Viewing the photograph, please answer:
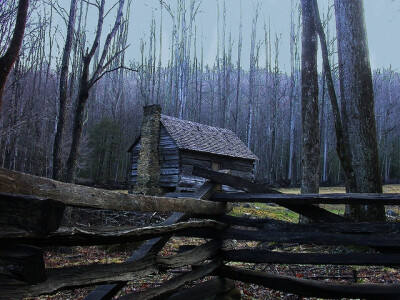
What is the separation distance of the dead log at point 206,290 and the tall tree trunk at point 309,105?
5.27 meters

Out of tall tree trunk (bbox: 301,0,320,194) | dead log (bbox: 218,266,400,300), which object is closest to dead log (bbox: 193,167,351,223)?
dead log (bbox: 218,266,400,300)

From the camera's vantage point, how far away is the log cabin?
2012 centimetres

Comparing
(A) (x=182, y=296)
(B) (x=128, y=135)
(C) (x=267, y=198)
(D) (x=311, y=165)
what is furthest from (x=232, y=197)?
(B) (x=128, y=135)

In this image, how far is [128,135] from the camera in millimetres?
42812

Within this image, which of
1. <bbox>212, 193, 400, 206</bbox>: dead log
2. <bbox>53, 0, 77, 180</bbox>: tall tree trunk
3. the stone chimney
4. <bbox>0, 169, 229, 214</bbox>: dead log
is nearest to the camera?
<bbox>0, 169, 229, 214</bbox>: dead log

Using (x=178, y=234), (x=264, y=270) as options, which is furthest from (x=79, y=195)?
(x=264, y=270)

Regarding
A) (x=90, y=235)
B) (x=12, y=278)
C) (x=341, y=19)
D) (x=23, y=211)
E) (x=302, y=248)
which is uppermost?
(x=341, y=19)

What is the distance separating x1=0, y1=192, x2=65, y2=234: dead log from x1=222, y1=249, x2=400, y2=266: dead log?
9.24 feet

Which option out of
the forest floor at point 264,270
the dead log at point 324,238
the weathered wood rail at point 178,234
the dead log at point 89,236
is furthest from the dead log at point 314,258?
the dead log at point 89,236

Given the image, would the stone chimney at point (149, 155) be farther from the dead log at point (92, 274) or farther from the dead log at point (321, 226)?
the dead log at point (92, 274)

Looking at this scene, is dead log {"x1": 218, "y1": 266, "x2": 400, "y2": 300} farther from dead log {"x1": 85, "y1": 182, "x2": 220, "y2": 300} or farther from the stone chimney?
the stone chimney

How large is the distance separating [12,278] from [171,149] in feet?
61.1

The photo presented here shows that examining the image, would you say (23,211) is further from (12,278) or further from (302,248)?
(302,248)

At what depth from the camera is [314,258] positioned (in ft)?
12.4
